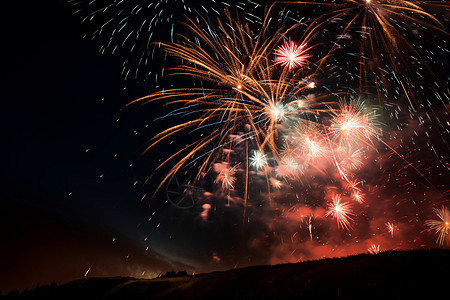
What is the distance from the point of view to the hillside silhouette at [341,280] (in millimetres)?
10016

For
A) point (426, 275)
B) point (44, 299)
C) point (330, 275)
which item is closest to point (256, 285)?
point (330, 275)

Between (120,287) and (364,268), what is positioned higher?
(364,268)

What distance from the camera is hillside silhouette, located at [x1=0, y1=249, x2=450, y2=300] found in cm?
1002

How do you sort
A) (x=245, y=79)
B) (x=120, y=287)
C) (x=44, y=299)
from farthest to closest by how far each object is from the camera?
(x=44, y=299), (x=120, y=287), (x=245, y=79)

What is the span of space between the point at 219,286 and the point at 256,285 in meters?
4.28

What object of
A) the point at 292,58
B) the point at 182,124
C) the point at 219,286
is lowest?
the point at 219,286

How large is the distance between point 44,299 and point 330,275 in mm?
43549

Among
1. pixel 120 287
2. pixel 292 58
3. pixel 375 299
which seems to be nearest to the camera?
pixel 375 299

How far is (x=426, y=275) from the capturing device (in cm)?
1041

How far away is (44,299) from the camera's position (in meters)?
29.9

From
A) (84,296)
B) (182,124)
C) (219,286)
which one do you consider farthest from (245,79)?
(84,296)

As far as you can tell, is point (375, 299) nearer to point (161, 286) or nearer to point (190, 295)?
point (190, 295)

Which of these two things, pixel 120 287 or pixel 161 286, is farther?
pixel 120 287

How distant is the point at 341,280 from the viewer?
11992 mm
